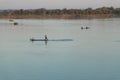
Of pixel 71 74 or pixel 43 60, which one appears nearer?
pixel 71 74

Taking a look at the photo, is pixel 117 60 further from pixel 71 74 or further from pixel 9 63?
pixel 9 63

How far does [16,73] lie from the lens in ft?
55.8

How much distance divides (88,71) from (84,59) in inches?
153

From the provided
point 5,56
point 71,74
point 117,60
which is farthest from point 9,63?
point 117,60

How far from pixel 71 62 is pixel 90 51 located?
496cm

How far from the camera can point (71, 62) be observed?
19969 mm

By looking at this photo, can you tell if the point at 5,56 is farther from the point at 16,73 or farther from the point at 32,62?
the point at 16,73

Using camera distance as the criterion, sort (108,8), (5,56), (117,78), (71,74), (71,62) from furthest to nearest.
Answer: (108,8)
(5,56)
(71,62)
(71,74)
(117,78)

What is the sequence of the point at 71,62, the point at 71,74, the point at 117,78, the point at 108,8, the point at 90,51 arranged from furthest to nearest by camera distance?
the point at 108,8 < the point at 90,51 < the point at 71,62 < the point at 71,74 < the point at 117,78

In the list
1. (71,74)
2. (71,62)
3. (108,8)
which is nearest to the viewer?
(71,74)

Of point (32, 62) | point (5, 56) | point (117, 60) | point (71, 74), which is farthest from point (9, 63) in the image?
point (117, 60)

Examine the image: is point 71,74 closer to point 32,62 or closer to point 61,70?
point 61,70

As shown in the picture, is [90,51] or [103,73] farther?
[90,51]

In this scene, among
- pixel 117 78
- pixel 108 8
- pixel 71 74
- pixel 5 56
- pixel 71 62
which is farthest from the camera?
pixel 108 8
